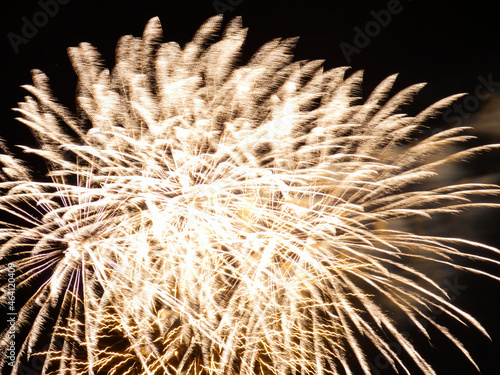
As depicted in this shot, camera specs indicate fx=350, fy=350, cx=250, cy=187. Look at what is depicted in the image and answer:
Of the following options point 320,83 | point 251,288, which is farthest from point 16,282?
point 320,83

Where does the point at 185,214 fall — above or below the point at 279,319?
above

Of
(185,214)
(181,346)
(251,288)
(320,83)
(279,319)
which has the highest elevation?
(320,83)

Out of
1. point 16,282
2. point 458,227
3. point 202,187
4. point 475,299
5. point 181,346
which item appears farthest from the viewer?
point 475,299

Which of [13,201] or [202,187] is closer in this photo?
[202,187]

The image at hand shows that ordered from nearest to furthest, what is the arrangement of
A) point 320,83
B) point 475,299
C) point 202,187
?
point 202,187
point 320,83
point 475,299

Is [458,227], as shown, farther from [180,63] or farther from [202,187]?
[180,63]

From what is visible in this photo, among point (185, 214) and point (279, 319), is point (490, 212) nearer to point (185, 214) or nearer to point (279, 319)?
point (279, 319)

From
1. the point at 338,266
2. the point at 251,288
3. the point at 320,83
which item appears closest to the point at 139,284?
the point at 251,288
